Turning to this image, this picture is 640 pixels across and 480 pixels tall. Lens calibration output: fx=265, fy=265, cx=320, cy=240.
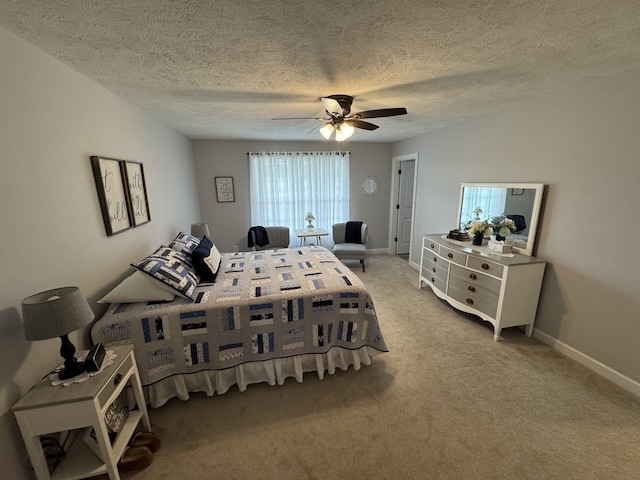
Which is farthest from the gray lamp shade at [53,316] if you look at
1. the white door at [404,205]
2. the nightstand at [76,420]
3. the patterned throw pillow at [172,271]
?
the white door at [404,205]

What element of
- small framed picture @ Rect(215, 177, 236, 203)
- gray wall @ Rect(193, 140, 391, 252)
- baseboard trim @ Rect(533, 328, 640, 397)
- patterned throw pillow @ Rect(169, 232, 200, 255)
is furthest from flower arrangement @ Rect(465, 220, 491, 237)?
small framed picture @ Rect(215, 177, 236, 203)

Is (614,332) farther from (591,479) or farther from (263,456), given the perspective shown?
(263,456)

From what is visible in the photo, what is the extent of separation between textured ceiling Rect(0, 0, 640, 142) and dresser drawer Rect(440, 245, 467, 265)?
1.58 metres

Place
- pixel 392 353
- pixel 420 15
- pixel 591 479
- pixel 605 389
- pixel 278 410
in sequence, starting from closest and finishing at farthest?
pixel 420 15 < pixel 591 479 < pixel 278 410 < pixel 605 389 < pixel 392 353

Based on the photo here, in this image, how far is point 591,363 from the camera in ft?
7.37

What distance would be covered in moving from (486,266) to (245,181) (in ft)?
13.2

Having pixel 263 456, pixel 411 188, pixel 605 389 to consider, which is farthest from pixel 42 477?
pixel 411 188

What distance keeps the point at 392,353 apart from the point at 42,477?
2.36 meters

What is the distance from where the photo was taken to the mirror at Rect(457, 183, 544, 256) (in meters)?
2.61

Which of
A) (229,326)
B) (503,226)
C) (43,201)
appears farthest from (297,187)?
(43,201)

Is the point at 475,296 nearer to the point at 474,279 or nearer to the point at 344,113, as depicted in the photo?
the point at 474,279

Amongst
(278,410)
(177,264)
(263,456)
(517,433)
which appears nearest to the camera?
(263,456)

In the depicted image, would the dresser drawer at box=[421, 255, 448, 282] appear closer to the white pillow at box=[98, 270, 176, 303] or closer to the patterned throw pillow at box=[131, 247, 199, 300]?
the patterned throw pillow at box=[131, 247, 199, 300]

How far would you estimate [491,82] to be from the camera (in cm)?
Answer: 206
